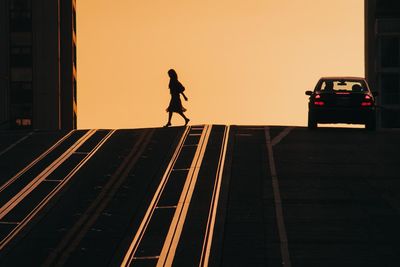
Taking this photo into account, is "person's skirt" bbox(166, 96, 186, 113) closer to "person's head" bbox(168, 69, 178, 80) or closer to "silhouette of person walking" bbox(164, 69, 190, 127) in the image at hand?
"silhouette of person walking" bbox(164, 69, 190, 127)

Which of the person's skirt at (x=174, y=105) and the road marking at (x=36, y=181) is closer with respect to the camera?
the road marking at (x=36, y=181)

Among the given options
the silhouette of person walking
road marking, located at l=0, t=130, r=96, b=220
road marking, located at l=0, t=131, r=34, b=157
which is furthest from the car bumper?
road marking, located at l=0, t=131, r=34, b=157

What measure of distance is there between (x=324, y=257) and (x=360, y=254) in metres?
0.62

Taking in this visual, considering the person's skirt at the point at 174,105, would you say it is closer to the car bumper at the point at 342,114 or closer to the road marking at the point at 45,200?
the car bumper at the point at 342,114

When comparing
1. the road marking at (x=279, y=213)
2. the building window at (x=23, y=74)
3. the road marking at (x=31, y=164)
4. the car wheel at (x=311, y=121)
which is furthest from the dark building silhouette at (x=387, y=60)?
the road marking at (x=279, y=213)

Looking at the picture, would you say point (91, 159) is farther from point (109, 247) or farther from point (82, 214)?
point (109, 247)

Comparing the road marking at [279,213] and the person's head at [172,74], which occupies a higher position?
the person's head at [172,74]

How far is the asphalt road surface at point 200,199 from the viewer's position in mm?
19672

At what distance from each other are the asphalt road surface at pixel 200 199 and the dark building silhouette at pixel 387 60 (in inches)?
1679

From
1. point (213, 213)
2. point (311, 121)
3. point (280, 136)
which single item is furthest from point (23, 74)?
point (213, 213)

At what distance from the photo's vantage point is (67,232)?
70.5 feet

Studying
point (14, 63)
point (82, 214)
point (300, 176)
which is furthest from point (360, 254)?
point (14, 63)

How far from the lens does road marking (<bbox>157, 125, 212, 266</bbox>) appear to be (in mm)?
19406

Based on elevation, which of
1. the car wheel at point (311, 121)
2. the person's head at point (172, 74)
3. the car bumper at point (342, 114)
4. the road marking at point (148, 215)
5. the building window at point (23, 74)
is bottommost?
the building window at point (23, 74)
